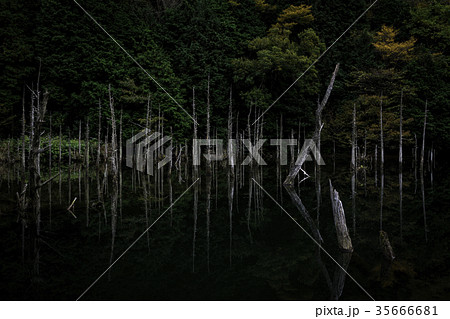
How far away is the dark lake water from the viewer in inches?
215

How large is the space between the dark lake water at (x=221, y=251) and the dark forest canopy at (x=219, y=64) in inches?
630

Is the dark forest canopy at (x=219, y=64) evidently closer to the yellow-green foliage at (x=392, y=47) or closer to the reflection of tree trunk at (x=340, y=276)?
the yellow-green foliage at (x=392, y=47)

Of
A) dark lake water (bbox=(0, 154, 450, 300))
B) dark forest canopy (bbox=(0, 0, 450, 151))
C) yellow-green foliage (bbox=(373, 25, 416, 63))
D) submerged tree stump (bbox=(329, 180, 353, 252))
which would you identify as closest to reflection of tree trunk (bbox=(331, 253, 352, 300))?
dark lake water (bbox=(0, 154, 450, 300))

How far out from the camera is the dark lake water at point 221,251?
5.46 m

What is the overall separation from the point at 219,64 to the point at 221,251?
2423 centimetres

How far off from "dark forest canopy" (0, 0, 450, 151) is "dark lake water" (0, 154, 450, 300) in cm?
1600

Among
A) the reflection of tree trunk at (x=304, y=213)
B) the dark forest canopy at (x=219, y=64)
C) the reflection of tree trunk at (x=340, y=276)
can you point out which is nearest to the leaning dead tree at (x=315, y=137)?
the reflection of tree trunk at (x=304, y=213)

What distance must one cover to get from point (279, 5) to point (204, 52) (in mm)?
9788

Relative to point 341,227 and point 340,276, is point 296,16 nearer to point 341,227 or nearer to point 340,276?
point 341,227

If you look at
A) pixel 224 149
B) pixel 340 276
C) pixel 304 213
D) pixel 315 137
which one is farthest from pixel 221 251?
pixel 224 149

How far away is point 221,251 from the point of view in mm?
7348

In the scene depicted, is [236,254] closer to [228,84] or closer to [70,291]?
[70,291]

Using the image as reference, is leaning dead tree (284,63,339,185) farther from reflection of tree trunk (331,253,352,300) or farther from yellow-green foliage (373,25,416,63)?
yellow-green foliage (373,25,416,63)

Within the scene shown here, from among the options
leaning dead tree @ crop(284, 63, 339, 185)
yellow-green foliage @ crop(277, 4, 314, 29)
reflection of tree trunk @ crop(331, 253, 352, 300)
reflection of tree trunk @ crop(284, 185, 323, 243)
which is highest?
yellow-green foliage @ crop(277, 4, 314, 29)
